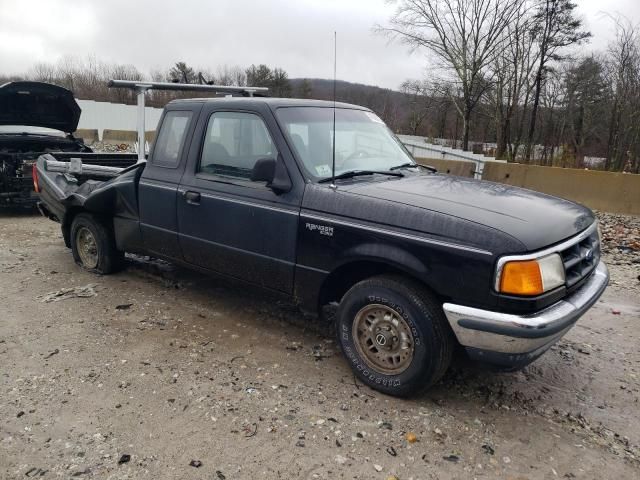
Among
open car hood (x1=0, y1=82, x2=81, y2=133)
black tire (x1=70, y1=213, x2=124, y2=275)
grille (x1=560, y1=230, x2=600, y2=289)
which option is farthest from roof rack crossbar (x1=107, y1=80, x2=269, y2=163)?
grille (x1=560, y1=230, x2=600, y2=289)

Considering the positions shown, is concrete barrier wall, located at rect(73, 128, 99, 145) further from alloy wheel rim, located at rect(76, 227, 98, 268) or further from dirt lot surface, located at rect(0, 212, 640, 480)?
dirt lot surface, located at rect(0, 212, 640, 480)

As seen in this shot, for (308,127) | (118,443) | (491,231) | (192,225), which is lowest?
(118,443)

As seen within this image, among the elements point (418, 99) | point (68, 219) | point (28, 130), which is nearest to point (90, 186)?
point (68, 219)

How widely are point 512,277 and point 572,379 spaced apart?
1453 mm

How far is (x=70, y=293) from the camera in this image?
5.08 metres

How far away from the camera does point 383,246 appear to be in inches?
125

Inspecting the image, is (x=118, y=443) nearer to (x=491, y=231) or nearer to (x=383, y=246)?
(x=383, y=246)

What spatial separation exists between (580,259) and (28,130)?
9.25 meters

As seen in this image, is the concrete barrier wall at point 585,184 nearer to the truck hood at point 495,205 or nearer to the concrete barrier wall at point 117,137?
the truck hood at point 495,205

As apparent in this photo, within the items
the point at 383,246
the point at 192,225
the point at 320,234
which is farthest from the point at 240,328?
the point at 383,246

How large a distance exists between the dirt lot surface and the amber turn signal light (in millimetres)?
913

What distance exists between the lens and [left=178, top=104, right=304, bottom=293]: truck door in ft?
12.1

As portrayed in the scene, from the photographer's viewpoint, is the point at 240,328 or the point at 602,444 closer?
the point at 602,444

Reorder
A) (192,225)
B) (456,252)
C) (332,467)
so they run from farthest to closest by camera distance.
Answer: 1. (192,225)
2. (456,252)
3. (332,467)
